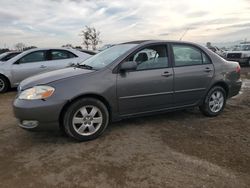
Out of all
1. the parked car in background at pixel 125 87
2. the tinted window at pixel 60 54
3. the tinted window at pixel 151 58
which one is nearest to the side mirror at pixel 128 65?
the parked car in background at pixel 125 87

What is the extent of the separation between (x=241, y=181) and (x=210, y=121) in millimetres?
2358

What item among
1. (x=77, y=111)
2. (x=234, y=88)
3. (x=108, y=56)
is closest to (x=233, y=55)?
(x=234, y=88)

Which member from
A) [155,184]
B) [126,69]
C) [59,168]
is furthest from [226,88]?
[59,168]

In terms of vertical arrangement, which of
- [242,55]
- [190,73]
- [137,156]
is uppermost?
[242,55]

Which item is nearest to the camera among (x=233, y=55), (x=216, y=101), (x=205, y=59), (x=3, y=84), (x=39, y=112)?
(x=39, y=112)

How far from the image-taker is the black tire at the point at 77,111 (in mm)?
4375

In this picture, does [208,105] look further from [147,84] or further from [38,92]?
[38,92]

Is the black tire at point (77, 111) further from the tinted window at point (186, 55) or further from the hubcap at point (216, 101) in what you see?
the hubcap at point (216, 101)

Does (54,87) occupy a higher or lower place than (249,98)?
higher

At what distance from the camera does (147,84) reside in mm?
4980

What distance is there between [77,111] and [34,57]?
584cm

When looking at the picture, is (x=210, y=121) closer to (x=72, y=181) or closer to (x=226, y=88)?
(x=226, y=88)

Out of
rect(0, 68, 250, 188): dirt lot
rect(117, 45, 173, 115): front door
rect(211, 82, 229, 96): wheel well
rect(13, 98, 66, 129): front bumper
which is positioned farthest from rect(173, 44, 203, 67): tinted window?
rect(13, 98, 66, 129): front bumper

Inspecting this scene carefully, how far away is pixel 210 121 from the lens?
18.4ft
